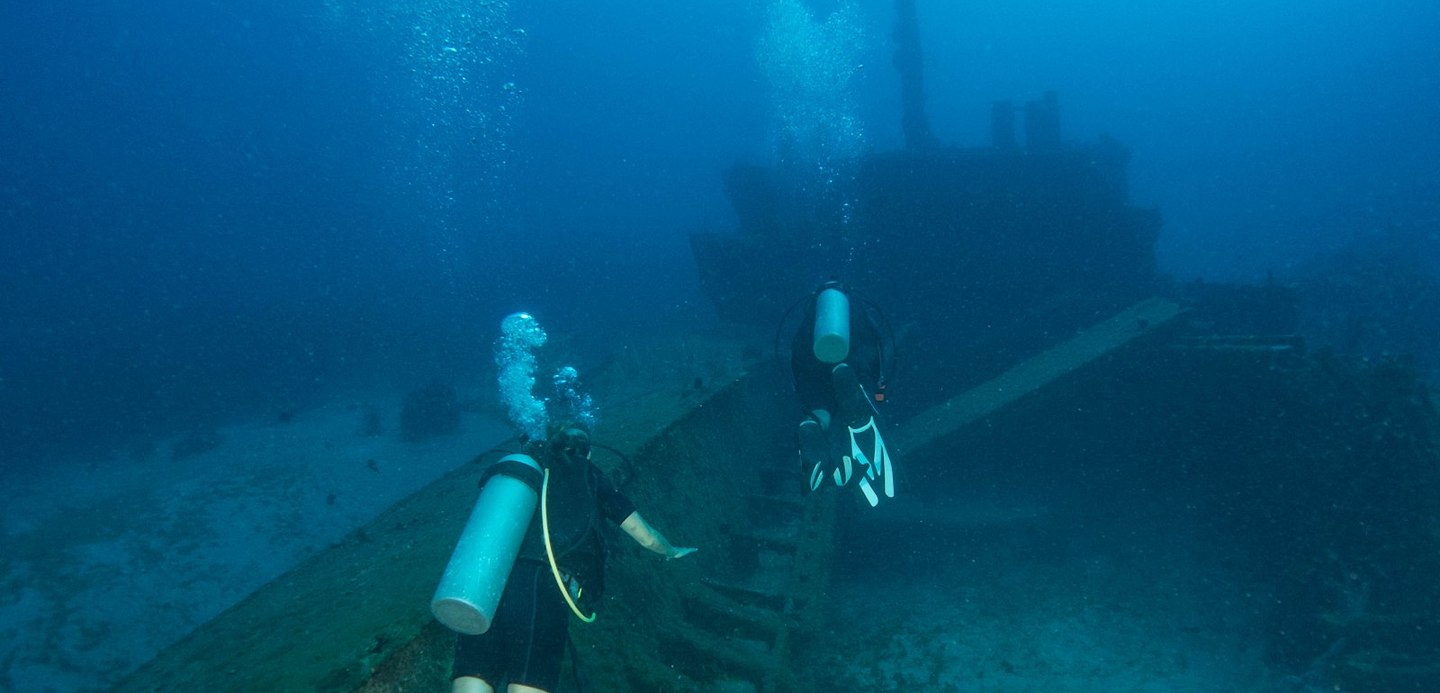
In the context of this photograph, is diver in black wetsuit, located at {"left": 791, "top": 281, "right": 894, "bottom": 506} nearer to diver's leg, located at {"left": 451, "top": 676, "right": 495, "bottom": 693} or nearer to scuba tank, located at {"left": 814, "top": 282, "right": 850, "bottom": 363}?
scuba tank, located at {"left": 814, "top": 282, "right": 850, "bottom": 363}

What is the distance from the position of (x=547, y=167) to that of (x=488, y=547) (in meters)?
164

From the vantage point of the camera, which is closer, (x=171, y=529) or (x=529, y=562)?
(x=529, y=562)

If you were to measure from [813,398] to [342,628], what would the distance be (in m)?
3.45

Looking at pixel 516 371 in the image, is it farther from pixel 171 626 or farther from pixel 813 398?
pixel 813 398

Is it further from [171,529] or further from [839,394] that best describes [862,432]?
[171,529]

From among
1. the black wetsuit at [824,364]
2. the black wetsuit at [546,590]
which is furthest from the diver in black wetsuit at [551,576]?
the black wetsuit at [824,364]

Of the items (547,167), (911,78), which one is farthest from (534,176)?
(911,78)

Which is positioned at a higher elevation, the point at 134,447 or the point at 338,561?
the point at 338,561

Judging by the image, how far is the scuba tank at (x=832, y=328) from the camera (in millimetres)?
4758

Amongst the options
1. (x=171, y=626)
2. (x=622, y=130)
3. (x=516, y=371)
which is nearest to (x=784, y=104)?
(x=516, y=371)

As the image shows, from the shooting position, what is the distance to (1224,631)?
6.19 metres

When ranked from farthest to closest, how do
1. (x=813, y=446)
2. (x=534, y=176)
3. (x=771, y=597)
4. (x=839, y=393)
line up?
(x=534, y=176)
(x=813, y=446)
(x=839, y=393)
(x=771, y=597)

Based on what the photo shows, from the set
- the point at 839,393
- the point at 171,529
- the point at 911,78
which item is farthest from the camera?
the point at 911,78

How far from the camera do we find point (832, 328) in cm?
483
